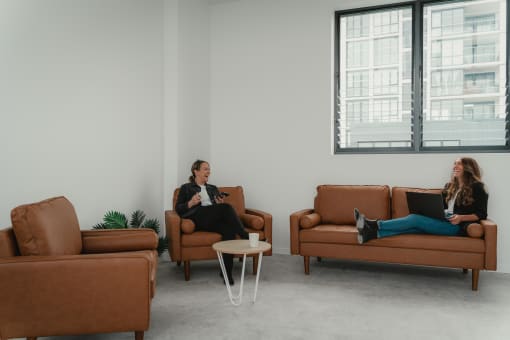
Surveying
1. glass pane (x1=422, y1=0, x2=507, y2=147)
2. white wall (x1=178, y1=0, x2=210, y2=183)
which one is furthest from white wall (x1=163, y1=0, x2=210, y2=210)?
glass pane (x1=422, y1=0, x2=507, y2=147)

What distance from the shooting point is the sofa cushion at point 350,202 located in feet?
14.7

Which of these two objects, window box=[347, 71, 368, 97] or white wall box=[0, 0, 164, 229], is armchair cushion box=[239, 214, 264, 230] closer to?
white wall box=[0, 0, 164, 229]

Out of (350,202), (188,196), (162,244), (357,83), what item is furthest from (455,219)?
(162,244)

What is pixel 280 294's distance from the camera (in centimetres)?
355

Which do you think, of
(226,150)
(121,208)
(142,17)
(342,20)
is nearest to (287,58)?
(342,20)

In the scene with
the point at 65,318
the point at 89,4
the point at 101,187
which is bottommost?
the point at 65,318

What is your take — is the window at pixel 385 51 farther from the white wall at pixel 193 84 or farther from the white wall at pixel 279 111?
the white wall at pixel 193 84

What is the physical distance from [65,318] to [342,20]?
14.9 ft

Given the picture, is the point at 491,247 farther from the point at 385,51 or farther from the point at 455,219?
the point at 385,51

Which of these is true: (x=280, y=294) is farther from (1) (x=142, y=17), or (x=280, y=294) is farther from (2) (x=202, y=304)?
(1) (x=142, y=17)

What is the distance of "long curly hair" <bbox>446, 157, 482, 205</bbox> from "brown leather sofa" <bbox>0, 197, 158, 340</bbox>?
3054 mm

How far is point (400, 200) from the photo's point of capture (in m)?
4.42

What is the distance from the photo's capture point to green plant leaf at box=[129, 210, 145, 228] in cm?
431

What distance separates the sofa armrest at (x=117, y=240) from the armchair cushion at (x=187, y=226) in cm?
76
